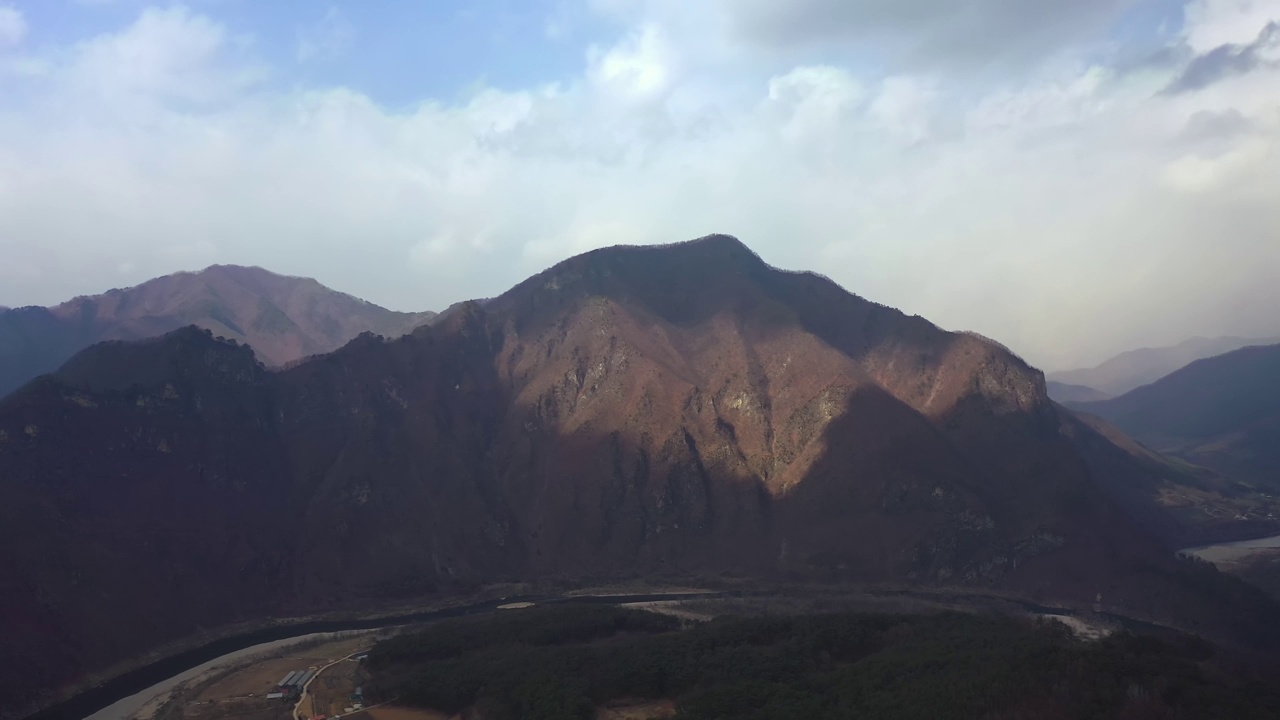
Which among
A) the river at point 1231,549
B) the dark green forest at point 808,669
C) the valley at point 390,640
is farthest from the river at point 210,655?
the river at point 1231,549

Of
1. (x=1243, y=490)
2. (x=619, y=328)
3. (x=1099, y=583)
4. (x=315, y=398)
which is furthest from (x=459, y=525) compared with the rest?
(x=1243, y=490)

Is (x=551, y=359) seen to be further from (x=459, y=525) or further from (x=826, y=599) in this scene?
(x=826, y=599)

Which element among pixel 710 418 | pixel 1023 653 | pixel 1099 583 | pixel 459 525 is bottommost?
pixel 1099 583

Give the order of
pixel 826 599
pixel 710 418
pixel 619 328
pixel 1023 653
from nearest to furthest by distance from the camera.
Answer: pixel 1023 653
pixel 826 599
pixel 710 418
pixel 619 328

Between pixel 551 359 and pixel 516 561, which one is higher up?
pixel 551 359

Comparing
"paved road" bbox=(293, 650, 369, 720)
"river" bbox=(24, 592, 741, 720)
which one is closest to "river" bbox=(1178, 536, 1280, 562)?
"river" bbox=(24, 592, 741, 720)

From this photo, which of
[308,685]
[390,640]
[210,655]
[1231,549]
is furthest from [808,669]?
[1231,549]

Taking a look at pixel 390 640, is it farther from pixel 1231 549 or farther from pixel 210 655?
pixel 1231 549

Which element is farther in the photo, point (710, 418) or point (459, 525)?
point (710, 418)
